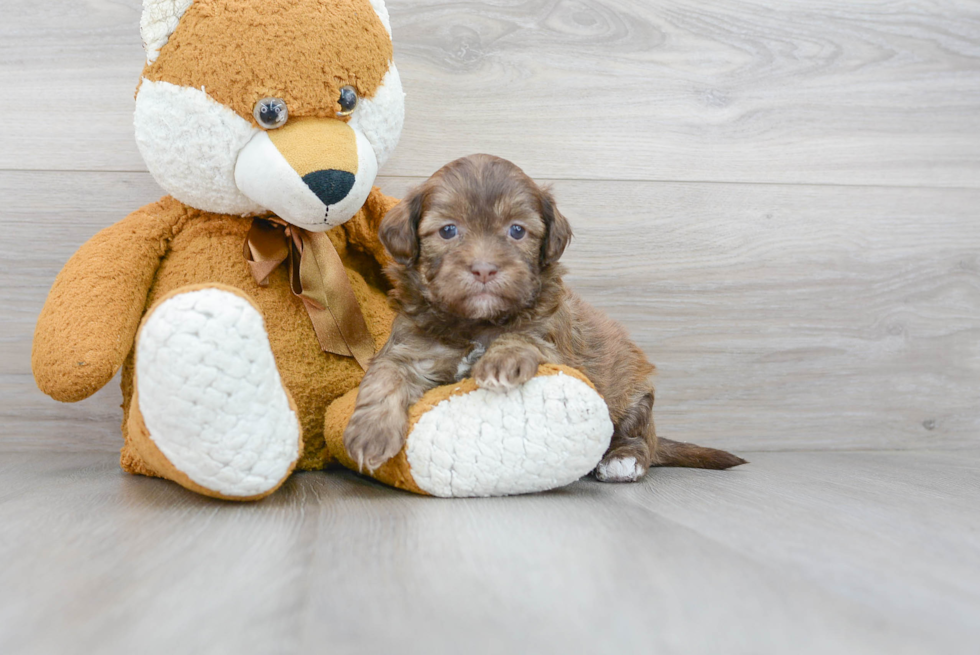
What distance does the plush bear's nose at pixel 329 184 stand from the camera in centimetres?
150

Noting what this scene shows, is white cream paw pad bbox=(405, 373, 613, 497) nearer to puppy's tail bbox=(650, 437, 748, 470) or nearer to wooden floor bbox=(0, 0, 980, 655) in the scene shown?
wooden floor bbox=(0, 0, 980, 655)

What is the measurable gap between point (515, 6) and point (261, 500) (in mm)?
1576

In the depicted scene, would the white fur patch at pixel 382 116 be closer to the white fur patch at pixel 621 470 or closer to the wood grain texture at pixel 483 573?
the wood grain texture at pixel 483 573

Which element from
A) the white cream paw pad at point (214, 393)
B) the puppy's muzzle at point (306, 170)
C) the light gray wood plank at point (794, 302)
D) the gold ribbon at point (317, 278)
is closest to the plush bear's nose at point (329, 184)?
the puppy's muzzle at point (306, 170)

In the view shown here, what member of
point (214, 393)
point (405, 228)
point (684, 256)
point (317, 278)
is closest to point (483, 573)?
point (214, 393)

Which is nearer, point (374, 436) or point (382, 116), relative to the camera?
point (374, 436)

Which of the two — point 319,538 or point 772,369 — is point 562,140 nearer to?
point 772,369

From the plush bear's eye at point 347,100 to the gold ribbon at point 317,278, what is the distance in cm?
29

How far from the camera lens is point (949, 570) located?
1083 mm

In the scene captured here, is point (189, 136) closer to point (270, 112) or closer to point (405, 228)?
point (270, 112)

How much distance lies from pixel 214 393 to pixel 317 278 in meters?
0.56

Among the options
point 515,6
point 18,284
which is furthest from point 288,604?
point 515,6

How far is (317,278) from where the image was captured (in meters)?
1.74

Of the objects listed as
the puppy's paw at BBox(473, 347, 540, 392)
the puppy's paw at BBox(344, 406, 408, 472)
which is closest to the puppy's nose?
the puppy's paw at BBox(473, 347, 540, 392)
